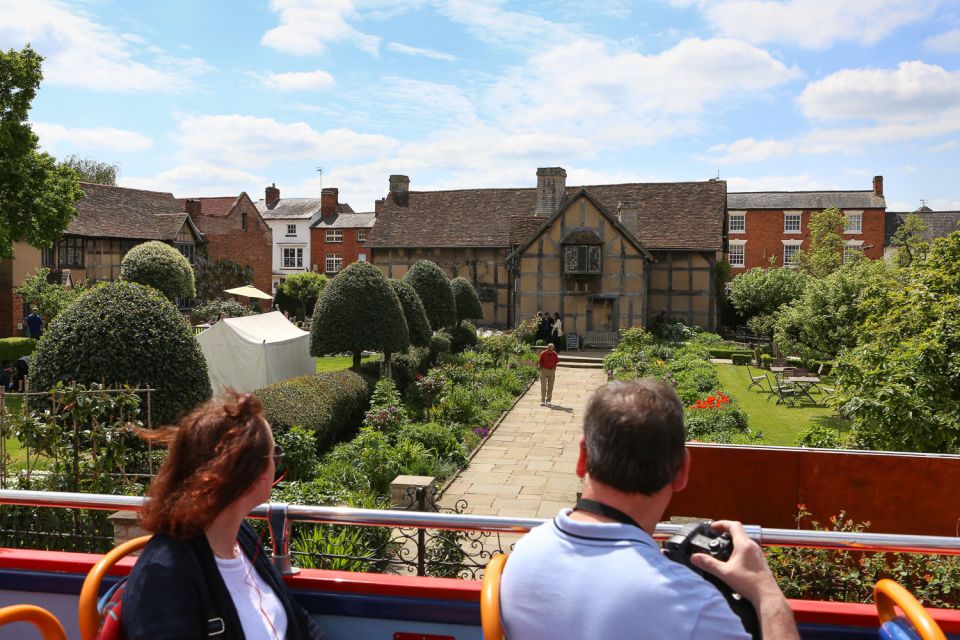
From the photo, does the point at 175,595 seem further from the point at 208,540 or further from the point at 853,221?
the point at 853,221

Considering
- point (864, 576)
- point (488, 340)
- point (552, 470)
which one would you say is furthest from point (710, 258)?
point (864, 576)

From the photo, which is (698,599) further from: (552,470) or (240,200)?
(240,200)

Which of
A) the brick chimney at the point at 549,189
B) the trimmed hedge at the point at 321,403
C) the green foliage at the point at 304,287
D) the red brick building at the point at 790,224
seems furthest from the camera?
the red brick building at the point at 790,224

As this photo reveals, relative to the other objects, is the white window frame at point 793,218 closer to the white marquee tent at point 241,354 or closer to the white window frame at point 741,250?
the white window frame at point 741,250

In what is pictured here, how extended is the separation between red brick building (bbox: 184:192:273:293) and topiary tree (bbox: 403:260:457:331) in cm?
2280

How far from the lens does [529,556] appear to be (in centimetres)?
201

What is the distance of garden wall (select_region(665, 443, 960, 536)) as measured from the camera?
25.7 feet

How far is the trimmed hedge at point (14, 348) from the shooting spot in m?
21.5

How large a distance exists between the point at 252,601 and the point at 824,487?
725 centimetres

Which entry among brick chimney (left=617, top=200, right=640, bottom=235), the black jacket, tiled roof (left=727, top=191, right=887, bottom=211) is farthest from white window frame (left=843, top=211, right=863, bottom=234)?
the black jacket

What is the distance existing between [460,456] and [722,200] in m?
24.5

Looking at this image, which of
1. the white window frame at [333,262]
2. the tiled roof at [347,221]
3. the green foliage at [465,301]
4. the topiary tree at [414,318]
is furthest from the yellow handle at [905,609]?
the white window frame at [333,262]

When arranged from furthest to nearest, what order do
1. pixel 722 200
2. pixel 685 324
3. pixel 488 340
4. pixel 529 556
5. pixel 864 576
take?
1. pixel 722 200
2. pixel 685 324
3. pixel 488 340
4. pixel 864 576
5. pixel 529 556

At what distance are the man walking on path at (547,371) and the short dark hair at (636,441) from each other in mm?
16183
